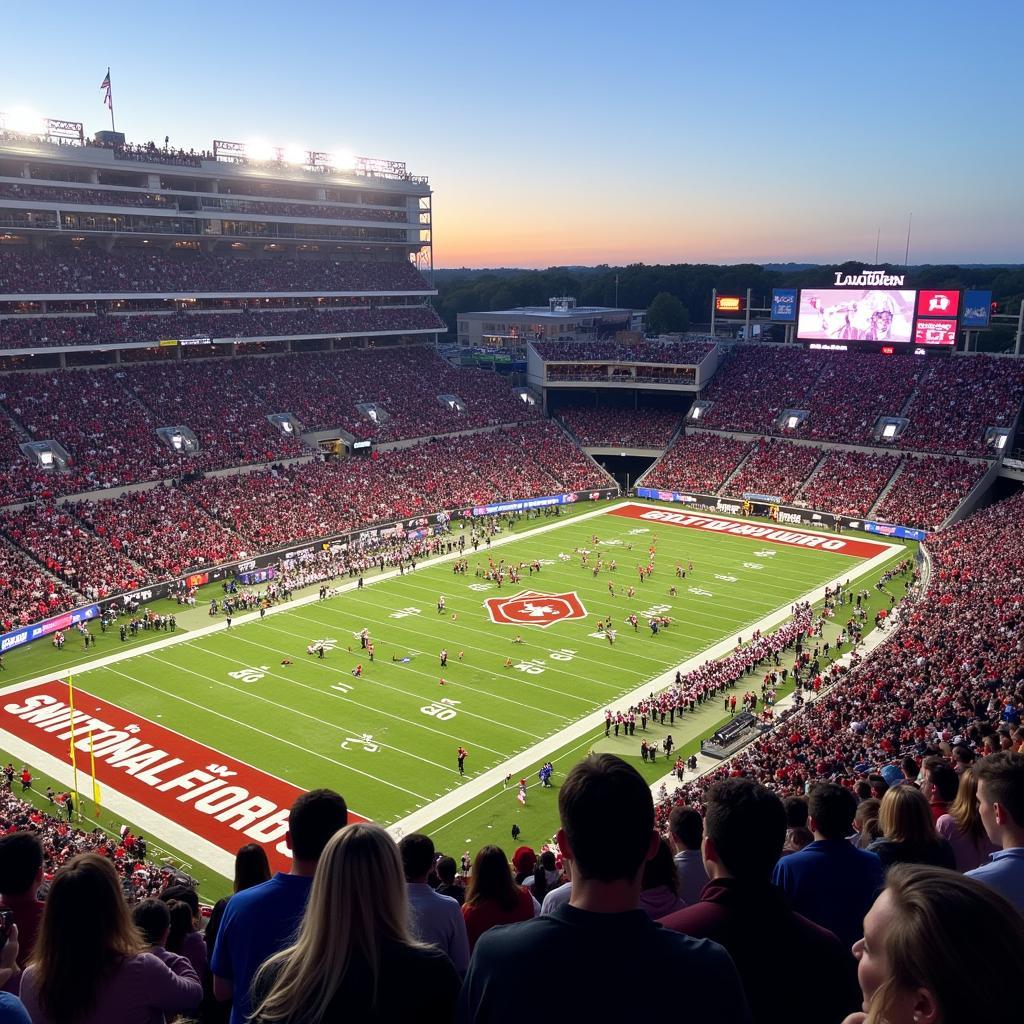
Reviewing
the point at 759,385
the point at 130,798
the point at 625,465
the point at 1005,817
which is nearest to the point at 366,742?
the point at 130,798

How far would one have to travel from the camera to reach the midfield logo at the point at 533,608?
3775 centimetres

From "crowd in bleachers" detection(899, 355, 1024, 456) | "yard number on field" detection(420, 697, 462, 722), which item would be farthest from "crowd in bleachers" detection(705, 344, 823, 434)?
"yard number on field" detection(420, 697, 462, 722)

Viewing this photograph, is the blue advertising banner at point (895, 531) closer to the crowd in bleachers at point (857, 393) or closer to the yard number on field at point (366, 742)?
the crowd in bleachers at point (857, 393)

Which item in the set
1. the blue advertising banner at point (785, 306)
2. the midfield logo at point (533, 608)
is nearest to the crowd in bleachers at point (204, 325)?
the blue advertising banner at point (785, 306)

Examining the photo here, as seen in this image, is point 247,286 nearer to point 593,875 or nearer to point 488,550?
point 488,550

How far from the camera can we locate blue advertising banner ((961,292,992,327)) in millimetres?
57906

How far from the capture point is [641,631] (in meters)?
36.8

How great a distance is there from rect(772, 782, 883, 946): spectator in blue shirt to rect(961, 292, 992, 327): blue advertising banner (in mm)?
60550

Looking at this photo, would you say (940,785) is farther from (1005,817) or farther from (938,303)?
(938,303)

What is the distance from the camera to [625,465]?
6819 centimetres

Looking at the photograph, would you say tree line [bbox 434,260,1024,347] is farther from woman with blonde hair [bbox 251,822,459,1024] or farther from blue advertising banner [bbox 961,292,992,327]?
woman with blonde hair [bbox 251,822,459,1024]

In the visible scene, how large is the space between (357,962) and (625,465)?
65935 mm

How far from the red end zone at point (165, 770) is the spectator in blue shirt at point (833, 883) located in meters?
18.7

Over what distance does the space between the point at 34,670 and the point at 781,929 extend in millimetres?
33542
